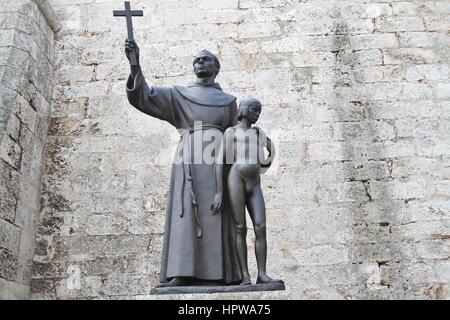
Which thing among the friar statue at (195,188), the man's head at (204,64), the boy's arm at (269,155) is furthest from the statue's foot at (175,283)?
the man's head at (204,64)

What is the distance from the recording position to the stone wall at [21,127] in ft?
18.1

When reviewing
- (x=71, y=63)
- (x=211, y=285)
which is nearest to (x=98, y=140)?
(x=71, y=63)

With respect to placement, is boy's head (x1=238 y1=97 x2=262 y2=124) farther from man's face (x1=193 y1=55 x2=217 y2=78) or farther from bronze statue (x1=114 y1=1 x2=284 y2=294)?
man's face (x1=193 y1=55 x2=217 y2=78)

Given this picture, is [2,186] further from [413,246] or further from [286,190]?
[413,246]

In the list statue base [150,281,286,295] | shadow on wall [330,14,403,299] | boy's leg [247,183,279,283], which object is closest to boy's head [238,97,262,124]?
boy's leg [247,183,279,283]

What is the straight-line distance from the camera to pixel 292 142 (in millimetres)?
6227

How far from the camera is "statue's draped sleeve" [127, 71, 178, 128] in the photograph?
394cm

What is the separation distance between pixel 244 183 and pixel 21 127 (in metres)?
2.94

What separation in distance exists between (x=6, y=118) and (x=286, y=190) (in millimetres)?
2570

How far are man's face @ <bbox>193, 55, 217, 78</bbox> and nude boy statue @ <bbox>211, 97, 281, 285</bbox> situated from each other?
1.19 feet

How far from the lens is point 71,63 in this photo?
673 centimetres

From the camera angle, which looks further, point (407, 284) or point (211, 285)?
point (407, 284)
